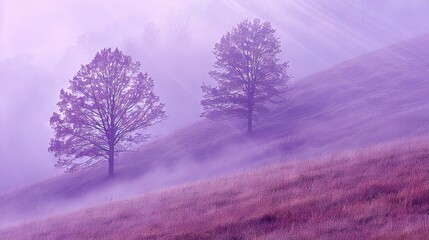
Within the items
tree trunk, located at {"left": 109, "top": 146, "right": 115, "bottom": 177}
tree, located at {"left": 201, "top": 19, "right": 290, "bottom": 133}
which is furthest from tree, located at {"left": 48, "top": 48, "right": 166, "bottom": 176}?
tree, located at {"left": 201, "top": 19, "right": 290, "bottom": 133}

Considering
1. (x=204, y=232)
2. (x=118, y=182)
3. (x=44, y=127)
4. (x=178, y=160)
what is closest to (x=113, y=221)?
(x=204, y=232)

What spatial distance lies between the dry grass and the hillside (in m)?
11.1

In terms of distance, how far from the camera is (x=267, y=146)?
116 ft

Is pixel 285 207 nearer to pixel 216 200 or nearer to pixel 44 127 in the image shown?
pixel 216 200

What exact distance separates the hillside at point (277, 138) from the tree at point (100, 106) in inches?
126

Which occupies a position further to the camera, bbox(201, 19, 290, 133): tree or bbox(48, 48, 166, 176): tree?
bbox(201, 19, 290, 133): tree

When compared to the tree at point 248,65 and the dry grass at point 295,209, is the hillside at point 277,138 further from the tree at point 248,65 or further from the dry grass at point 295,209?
the dry grass at point 295,209

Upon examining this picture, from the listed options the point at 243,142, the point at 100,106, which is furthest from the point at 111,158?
the point at 243,142

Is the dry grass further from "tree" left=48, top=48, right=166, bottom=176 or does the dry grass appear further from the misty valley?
"tree" left=48, top=48, right=166, bottom=176

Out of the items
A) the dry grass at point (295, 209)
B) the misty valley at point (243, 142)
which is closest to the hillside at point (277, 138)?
the misty valley at point (243, 142)

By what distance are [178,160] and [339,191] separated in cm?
2726

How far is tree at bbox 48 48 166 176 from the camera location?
33562 millimetres

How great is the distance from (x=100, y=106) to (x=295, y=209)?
79.6 ft

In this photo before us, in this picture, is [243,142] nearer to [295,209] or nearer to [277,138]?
[277,138]
